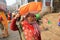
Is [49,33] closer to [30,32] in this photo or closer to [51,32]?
Result: [51,32]

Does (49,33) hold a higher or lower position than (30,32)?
lower

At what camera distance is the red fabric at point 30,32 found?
132 cm

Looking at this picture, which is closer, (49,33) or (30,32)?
(30,32)

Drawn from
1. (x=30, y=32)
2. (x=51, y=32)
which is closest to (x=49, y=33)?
(x=51, y=32)

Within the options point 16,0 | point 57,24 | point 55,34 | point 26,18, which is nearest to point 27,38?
point 26,18

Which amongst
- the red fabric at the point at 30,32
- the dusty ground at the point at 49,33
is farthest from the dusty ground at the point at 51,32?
the red fabric at the point at 30,32

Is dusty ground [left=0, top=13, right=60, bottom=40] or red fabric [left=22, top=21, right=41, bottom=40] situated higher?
red fabric [left=22, top=21, right=41, bottom=40]

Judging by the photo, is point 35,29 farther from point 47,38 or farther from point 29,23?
point 47,38

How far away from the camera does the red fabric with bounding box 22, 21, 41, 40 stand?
1319 mm

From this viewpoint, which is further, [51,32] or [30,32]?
[51,32]

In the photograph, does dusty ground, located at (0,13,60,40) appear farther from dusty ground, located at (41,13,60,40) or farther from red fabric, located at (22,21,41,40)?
red fabric, located at (22,21,41,40)

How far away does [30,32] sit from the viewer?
52.2 inches

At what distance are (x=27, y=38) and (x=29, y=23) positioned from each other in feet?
0.41

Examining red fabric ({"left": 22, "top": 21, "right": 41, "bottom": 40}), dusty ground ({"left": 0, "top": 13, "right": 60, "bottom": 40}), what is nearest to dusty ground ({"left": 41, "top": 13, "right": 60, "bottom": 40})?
dusty ground ({"left": 0, "top": 13, "right": 60, "bottom": 40})
